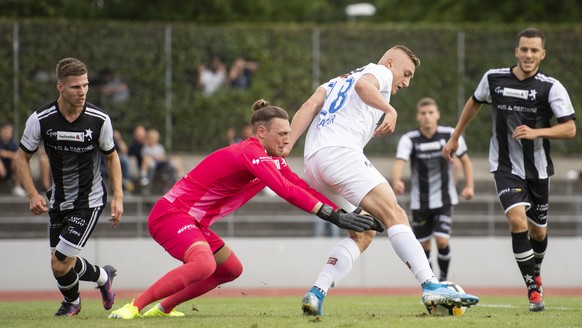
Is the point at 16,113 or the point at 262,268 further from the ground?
the point at 16,113

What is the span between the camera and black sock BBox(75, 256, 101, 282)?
9.77m

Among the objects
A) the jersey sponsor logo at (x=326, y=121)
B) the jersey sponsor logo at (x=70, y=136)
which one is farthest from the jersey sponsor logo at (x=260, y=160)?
the jersey sponsor logo at (x=70, y=136)

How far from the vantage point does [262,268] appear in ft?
57.1

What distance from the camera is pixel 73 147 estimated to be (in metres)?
9.40

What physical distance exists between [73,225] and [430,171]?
18.9ft

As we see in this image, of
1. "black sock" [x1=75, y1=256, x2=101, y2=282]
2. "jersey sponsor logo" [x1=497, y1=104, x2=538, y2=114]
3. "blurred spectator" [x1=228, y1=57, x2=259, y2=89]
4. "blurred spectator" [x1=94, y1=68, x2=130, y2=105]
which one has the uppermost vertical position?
"blurred spectator" [x1=228, y1=57, x2=259, y2=89]

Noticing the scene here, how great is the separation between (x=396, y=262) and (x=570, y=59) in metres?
9.27

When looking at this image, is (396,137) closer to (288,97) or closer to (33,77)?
(288,97)

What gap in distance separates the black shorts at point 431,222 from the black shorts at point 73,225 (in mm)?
5256

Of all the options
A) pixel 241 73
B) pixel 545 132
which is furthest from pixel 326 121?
pixel 241 73

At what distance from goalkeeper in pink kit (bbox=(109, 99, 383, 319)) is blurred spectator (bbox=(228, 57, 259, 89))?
14457mm

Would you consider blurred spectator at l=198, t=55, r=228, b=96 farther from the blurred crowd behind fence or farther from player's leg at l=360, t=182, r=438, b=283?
player's leg at l=360, t=182, r=438, b=283

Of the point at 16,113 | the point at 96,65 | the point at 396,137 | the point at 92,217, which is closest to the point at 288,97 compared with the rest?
the point at 396,137

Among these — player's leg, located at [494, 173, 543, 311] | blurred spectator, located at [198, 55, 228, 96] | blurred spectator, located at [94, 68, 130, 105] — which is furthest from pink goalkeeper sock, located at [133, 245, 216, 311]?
blurred spectator, located at [198, 55, 228, 96]
